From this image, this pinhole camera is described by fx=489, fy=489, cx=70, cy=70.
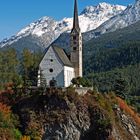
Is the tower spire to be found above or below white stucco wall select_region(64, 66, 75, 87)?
above

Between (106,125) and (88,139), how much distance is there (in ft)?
12.8

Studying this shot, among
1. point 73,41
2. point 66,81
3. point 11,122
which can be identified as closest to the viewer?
point 11,122

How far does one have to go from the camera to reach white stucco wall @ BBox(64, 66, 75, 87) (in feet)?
296

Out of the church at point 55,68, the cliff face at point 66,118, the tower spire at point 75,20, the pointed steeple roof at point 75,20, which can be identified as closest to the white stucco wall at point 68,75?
the church at point 55,68

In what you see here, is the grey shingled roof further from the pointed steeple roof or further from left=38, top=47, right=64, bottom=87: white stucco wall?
the pointed steeple roof

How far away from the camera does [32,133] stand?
78562 millimetres

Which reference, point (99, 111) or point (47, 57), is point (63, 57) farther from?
point (99, 111)

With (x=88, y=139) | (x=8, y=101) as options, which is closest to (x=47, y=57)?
(x=8, y=101)

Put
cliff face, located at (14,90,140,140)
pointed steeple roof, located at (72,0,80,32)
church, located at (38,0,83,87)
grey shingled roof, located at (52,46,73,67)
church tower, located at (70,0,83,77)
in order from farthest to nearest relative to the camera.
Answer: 1. pointed steeple roof, located at (72,0,80,32)
2. church tower, located at (70,0,83,77)
3. grey shingled roof, located at (52,46,73,67)
4. church, located at (38,0,83,87)
5. cliff face, located at (14,90,140,140)

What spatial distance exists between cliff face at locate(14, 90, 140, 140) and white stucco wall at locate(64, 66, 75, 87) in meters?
7.10

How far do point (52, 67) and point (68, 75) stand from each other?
12.2 ft

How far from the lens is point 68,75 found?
92062mm

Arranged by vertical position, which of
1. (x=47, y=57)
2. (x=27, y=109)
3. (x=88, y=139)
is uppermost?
(x=47, y=57)

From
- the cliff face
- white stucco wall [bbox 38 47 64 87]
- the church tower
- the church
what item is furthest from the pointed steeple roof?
the cliff face
